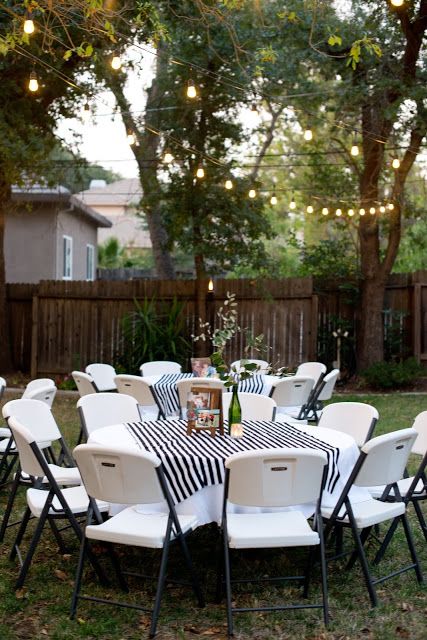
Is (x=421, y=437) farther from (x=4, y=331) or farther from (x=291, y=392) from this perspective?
(x=4, y=331)

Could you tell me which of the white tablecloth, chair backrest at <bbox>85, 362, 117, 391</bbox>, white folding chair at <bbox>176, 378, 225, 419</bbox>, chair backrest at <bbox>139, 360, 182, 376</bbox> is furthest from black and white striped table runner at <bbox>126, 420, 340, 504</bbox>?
chair backrest at <bbox>139, 360, 182, 376</bbox>

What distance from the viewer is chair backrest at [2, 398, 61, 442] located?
18.1 ft

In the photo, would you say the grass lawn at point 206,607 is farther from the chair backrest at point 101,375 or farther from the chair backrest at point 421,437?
the chair backrest at point 101,375

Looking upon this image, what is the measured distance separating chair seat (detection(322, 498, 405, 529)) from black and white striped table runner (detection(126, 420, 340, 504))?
0.19 m

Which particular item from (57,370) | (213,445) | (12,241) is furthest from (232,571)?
(12,241)

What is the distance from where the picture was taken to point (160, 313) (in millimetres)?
14297

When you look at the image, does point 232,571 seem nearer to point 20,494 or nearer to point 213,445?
point 213,445

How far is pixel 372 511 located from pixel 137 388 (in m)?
3.78

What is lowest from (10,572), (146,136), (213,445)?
(10,572)

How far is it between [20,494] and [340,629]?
338cm

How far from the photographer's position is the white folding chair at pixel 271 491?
403 cm

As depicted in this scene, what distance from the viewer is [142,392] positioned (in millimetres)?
8031

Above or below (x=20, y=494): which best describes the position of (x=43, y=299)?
above

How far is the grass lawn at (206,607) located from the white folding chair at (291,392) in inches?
99.2
